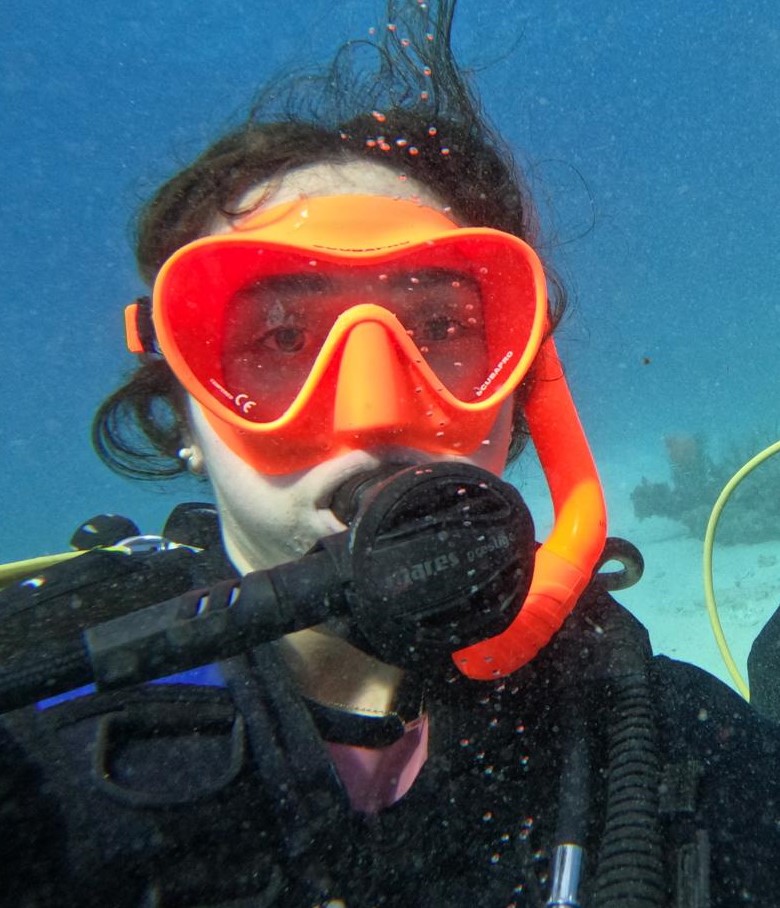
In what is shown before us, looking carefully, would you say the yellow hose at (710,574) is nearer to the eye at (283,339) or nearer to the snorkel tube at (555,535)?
the snorkel tube at (555,535)

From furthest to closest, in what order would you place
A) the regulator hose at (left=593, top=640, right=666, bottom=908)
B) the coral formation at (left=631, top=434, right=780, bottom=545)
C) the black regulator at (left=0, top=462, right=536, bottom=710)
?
the coral formation at (left=631, top=434, right=780, bottom=545) < the regulator hose at (left=593, top=640, right=666, bottom=908) < the black regulator at (left=0, top=462, right=536, bottom=710)

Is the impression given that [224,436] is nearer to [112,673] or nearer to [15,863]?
[112,673]

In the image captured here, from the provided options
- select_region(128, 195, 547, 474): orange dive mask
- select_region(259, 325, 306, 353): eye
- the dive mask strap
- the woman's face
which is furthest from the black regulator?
the dive mask strap

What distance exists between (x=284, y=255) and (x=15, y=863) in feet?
4.59

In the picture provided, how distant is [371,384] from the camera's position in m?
1.44

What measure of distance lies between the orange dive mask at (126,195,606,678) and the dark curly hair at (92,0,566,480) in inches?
11.5

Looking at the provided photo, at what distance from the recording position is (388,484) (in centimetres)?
111

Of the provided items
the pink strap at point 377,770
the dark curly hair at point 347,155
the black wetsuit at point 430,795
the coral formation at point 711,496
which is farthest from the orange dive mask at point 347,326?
the coral formation at point 711,496

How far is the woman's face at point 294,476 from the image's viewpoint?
1400 millimetres

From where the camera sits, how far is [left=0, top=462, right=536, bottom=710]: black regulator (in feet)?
2.72

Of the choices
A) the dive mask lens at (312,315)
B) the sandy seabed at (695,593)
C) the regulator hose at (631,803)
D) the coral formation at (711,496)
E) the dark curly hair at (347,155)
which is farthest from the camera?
the coral formation at (711,496)

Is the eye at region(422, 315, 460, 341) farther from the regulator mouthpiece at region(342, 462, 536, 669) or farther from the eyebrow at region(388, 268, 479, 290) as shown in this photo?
the regulator mouthpiece at region(342, 462, 536, 669)

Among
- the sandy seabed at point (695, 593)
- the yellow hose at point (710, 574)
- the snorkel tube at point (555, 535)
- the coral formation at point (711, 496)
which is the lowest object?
the coral formation at point (711, 496)

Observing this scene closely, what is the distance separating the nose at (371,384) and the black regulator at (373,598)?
22 cm
